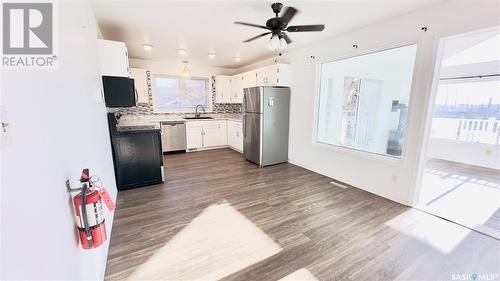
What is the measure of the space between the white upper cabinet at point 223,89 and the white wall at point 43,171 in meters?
4.77

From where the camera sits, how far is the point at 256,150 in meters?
4.44

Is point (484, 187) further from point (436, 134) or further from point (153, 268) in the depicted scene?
point (153, 268)

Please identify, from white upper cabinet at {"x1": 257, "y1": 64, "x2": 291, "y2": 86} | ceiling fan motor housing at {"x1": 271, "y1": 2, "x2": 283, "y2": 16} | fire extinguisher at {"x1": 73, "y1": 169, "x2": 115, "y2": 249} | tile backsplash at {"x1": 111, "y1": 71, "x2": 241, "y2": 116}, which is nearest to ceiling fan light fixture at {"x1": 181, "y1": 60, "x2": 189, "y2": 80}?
tile backsplash at {"x1": 111, "y1": 71, "x2": 241, "y2": 116}

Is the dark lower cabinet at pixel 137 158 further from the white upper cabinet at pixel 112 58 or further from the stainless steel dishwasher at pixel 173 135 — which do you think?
the stainless steel dishwasher at pixel 173 135

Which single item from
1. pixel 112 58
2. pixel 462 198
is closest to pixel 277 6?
pixel 112 58

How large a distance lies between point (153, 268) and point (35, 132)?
142cm

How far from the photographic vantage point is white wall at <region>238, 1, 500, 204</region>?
7.20 feet

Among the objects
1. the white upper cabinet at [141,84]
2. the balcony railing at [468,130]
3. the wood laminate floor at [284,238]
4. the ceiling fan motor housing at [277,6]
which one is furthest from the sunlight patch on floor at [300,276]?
the white upper cabinet at [141,84]

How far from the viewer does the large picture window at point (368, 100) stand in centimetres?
293

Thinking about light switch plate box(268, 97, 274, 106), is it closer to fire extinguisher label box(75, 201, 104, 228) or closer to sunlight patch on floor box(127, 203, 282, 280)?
sunlight patch on floor box(127, 203, 282, 280)

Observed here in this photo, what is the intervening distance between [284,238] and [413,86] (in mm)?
2419

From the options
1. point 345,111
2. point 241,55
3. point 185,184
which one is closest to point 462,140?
point 345,111

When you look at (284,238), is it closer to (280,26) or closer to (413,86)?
(280,26)

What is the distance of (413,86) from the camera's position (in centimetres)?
256
